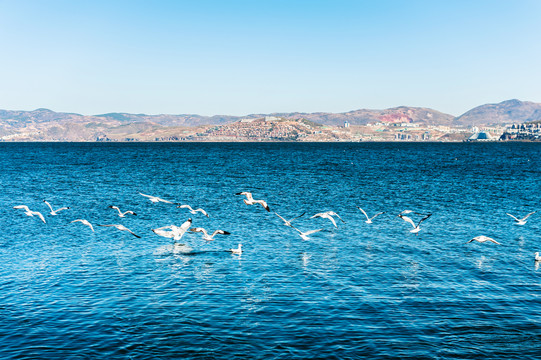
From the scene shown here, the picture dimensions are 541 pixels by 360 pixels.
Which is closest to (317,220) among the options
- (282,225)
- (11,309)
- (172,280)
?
(282,225)

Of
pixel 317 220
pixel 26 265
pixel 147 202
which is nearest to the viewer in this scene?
pixel 26 265

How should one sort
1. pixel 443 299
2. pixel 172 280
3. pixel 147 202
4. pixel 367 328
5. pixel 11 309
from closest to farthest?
pixel 367 328
pixel 11 309
pixel 443 299
pixel 172 280
pixel 147 202

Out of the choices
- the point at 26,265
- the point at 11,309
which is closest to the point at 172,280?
the point at 11,309

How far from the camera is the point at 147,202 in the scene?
54156mm

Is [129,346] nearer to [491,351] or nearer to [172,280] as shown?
[172,280]

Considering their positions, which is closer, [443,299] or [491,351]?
[491,351]

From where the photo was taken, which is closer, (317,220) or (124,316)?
(124,316)

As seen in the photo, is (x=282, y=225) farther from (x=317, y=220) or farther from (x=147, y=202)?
(x=147, y=202)

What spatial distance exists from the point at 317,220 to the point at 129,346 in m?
27.5

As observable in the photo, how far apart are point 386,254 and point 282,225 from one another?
11.8 meters

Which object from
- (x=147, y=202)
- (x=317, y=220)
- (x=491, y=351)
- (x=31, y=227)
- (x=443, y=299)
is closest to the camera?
(x=491, y=351)

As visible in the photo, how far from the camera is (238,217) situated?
144ft

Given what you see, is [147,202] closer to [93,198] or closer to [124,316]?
[93,198]

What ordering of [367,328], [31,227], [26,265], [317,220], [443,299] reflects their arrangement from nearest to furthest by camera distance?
[367,328] → [443,299] → [26,265] → [31,227] → [317,220]
